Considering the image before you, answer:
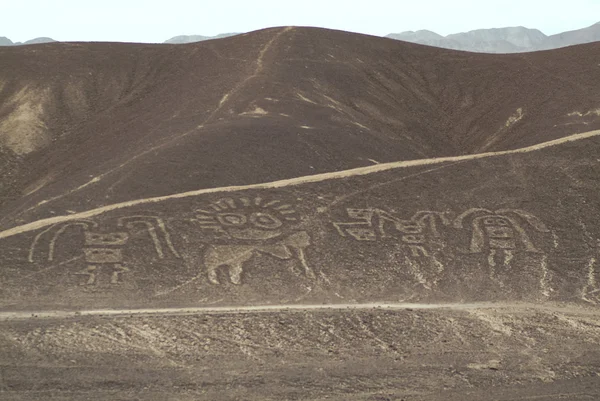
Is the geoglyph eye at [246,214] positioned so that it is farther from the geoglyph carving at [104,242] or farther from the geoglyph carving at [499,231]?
the geoglyph carving at [499,231]

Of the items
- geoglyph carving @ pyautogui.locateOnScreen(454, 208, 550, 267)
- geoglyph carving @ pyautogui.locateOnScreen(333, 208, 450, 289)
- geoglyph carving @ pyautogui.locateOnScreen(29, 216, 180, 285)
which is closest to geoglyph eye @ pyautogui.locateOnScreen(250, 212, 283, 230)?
geoglyph carving @ pyautogui.locateOnScreen(333, 208, 450, 289)

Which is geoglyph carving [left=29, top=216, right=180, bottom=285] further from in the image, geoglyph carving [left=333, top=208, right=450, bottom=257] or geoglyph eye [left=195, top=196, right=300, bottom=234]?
geoglyph carving [left=333, top=208, right=450, bottom=257]

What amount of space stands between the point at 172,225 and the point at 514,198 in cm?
1255

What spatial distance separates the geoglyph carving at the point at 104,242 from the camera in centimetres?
2419

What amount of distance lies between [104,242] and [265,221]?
546 centimetres

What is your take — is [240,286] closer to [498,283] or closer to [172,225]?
[172,225]

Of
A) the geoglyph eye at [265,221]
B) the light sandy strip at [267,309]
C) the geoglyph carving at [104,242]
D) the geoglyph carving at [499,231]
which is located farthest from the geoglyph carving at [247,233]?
the geoglyph carving at [499,231]

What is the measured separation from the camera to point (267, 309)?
21.9 meters

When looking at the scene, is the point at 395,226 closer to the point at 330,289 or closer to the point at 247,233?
the point at 330,289

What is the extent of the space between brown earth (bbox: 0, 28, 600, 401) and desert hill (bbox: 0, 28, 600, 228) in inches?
10.8

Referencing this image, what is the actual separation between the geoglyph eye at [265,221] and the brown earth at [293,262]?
0.07 metres

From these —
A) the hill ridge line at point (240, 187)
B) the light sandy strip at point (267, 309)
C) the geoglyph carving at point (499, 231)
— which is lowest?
the light sandy strip at point (267, 309)

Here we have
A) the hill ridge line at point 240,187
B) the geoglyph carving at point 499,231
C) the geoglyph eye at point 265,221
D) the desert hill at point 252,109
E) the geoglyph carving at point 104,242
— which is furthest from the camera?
the desert hill at point 252,109

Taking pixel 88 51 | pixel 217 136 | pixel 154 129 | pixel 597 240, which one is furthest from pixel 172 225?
pixel 88 51
